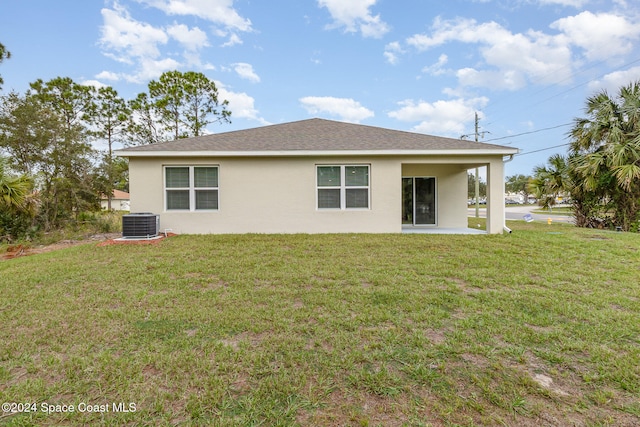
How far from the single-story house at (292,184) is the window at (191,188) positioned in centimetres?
→ 3

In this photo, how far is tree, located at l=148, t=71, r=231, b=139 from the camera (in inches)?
854

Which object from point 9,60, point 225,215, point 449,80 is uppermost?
point 449,80

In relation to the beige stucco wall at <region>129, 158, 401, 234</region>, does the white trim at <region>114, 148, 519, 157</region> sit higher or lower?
higher

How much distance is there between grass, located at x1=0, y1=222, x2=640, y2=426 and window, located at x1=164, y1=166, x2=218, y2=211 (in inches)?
150

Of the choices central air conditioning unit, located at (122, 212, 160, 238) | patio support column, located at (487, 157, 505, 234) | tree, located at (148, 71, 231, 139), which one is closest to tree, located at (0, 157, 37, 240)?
central air conditioning unit, located at (122, 212, 160, 238)

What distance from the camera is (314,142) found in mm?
9398

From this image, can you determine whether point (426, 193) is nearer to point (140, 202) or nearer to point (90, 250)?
point (140, 202)

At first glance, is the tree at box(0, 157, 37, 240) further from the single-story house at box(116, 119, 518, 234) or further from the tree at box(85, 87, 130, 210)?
the tree at box(85, 87, 130, 210)

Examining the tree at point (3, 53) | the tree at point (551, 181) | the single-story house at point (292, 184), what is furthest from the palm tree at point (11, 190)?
the tree at point (551, 181)

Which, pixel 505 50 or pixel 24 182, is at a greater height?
pixel 505 50

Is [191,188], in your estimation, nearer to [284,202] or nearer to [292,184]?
[284,202]

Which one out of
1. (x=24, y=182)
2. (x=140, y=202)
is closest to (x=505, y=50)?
(x=140, y=202)

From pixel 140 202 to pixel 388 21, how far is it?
12424 mm

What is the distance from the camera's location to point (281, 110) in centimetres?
1973
